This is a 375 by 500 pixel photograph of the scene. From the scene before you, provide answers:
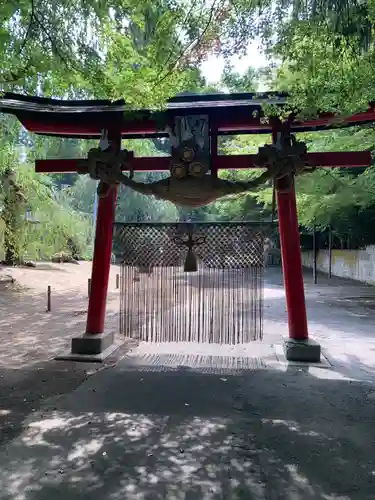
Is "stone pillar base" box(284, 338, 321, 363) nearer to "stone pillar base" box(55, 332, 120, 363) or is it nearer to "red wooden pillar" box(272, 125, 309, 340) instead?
"red wooden pillar" box(272, 125, 309, 340)

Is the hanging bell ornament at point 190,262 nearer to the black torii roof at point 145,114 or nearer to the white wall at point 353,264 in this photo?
the black torii roof at point 145,114

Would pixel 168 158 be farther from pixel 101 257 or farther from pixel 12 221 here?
pixel 12 221

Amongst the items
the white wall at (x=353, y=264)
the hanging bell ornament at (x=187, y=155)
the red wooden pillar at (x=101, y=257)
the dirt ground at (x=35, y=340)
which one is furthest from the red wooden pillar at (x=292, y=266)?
the white wall at (x=353, y=264)

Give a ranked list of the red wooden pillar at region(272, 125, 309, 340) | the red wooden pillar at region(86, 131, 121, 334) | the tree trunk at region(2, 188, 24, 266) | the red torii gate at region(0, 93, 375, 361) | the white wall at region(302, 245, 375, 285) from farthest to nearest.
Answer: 1. the white wall at region(302, 245, 375, 285)
2. the tree trunk at region(2, 188, 24, 266)
3. the red wooden pillar at region(86, 131, 121, 334)
4. the red wooden pillar at region(272, 125, 309, 340)
5. the red torii gate at region(0, 93, 375, 361)

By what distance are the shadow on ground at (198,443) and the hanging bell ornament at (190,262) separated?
1.51 meters

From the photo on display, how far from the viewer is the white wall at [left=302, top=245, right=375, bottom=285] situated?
62.5ft

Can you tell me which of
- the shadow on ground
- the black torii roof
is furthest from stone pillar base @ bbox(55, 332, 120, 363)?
the black torii roof

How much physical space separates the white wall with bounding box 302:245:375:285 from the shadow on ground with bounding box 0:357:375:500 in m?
15.1

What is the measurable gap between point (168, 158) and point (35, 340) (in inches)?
167

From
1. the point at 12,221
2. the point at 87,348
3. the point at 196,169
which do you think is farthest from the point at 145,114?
the point at 12,221

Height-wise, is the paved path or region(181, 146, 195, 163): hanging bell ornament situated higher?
region(181, 146, 195, 163): hanging bell ornament

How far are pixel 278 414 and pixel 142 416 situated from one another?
1318 millimetres

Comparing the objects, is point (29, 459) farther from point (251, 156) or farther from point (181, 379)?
point (251, 156)

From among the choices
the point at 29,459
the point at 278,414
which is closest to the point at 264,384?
the point at 278,414
